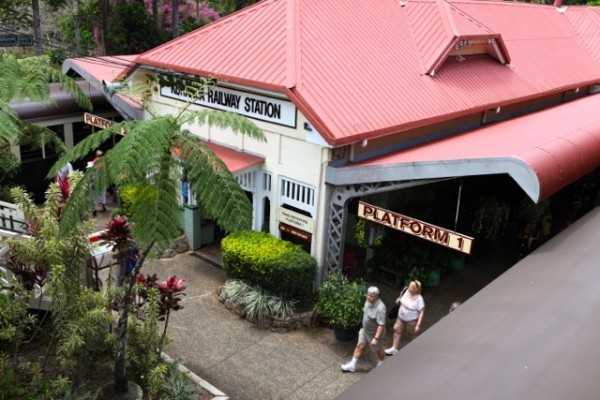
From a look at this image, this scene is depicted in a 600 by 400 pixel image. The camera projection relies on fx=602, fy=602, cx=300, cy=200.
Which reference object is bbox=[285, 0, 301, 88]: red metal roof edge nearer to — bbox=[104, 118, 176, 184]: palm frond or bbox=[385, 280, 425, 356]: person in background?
bbox=[385, 280, 425, 356]: person in background

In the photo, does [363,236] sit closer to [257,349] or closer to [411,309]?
[411,309]

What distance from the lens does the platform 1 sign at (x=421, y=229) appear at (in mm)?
9641

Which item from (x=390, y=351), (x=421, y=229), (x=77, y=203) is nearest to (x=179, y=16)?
(x=421, y=229)

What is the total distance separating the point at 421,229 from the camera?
10078 mm

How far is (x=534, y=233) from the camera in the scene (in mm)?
13664

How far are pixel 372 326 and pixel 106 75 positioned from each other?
10715 mm

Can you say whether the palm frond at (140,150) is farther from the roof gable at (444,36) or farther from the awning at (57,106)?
the awning at (57,106)

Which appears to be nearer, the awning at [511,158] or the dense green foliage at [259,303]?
the awning at [511,158]

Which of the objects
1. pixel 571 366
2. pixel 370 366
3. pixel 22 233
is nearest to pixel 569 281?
pixel 571 366

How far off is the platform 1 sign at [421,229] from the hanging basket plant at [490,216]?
11.4ft

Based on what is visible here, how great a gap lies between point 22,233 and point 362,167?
601cm

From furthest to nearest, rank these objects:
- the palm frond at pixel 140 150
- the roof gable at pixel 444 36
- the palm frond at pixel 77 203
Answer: the roof gable at pixel 444 36
the palm frond at pixel 77 203
the palm frond at pixel 140 150

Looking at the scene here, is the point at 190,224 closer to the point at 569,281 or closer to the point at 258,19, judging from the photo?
the point at 258,19

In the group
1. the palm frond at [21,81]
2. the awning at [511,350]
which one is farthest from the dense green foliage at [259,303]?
the awning at [511,350]
